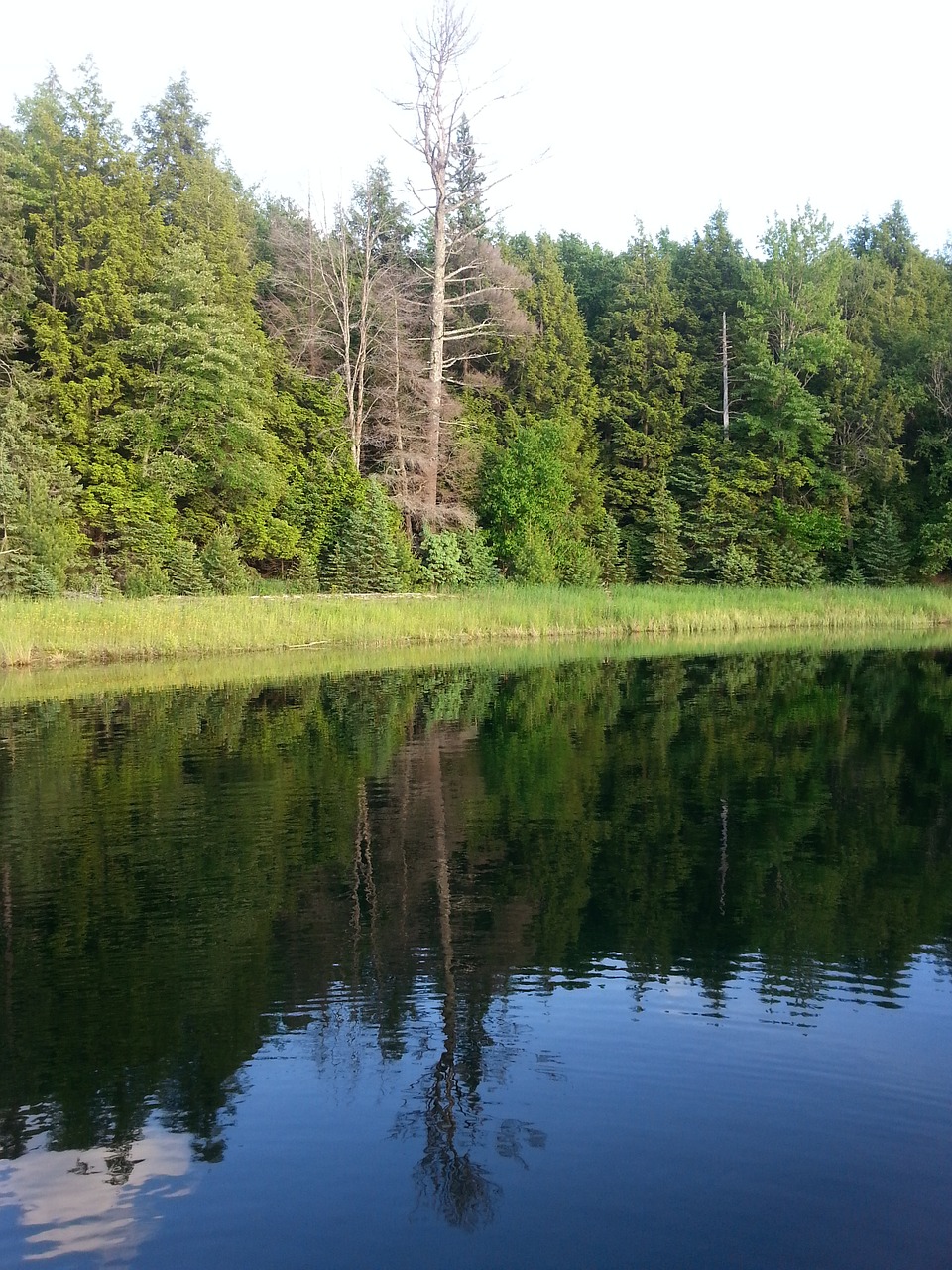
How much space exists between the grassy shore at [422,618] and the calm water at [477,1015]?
12193mm

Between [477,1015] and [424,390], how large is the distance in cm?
3597

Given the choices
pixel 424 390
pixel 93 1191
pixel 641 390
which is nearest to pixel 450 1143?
pixel 93 1191

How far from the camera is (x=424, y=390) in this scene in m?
40.5

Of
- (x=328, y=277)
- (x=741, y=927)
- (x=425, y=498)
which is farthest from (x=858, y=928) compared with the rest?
(x=328, y=277)

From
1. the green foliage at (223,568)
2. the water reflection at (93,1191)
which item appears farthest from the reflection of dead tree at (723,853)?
the green foliage at (223,568)

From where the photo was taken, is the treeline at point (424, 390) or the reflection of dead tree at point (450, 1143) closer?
the reflection of dead tree at point (450, 1143)

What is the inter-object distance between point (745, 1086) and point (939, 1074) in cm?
93

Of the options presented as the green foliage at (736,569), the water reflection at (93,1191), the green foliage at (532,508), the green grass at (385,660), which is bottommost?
the water reflection at (93,1191)

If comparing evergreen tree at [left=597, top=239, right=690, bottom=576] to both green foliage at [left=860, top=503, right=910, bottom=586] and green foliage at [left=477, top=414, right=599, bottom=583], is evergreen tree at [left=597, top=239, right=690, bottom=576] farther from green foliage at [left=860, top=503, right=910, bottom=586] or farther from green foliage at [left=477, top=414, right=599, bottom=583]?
green foliage at [left=860, top=503, right=910, bottom=586]

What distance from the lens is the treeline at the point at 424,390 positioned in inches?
1390

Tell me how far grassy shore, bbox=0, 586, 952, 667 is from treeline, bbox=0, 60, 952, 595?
5283 mm

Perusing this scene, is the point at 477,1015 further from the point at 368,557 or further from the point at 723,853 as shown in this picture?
the point at 368,557

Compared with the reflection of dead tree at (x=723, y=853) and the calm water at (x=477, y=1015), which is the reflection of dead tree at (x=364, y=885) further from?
the reflection of dead tree at (x=723, y=853)

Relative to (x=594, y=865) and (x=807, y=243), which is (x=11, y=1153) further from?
(x=807, y=243)
